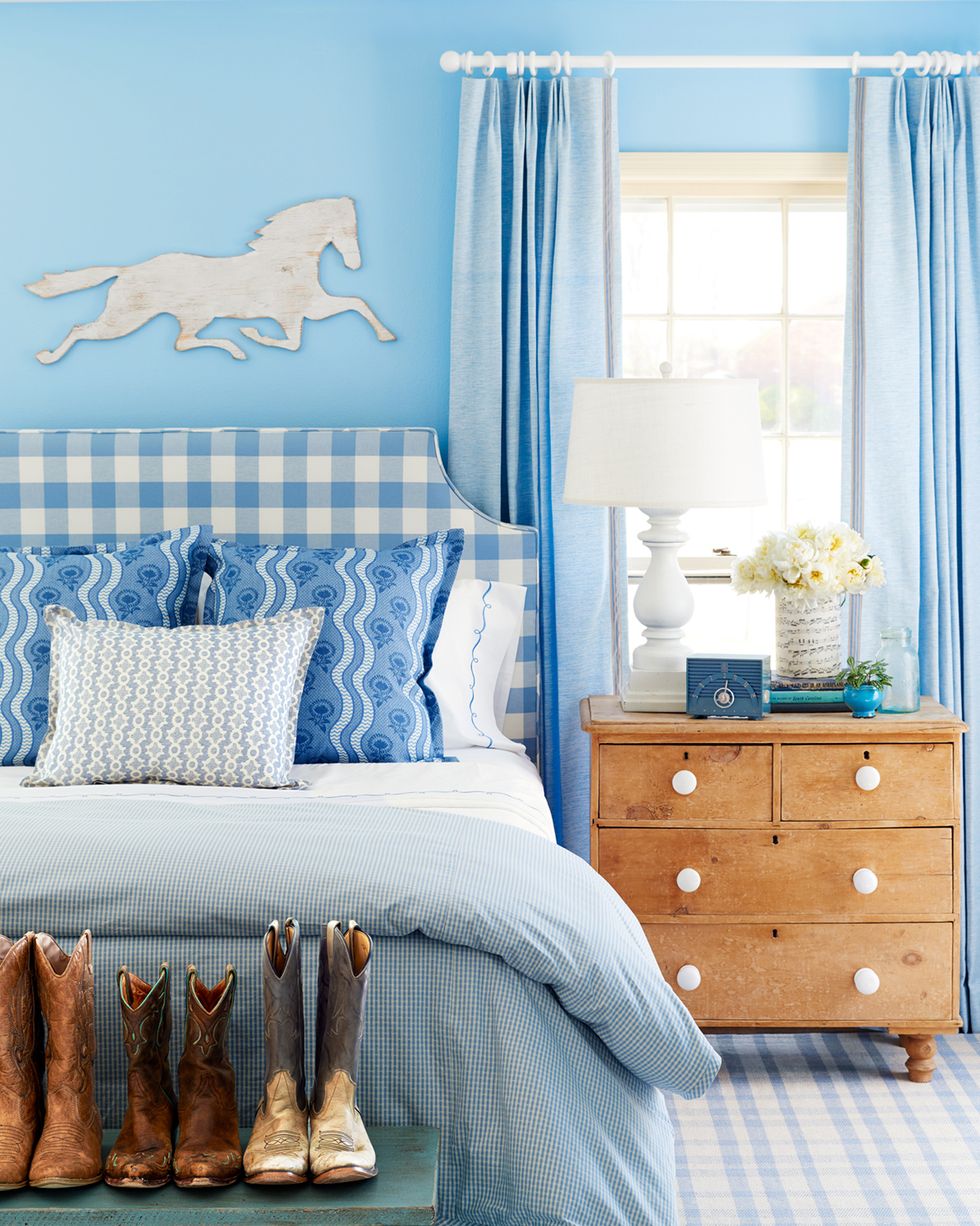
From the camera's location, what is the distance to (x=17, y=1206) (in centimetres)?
140

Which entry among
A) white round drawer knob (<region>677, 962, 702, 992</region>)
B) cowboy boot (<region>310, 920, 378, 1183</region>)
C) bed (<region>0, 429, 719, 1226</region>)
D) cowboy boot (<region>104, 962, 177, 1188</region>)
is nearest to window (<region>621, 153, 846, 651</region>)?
white round drawer knob (<region>677, 962, 702, 992</region>)

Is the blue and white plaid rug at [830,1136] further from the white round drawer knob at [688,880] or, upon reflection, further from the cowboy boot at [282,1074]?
the cowboy boot at [282,1074]

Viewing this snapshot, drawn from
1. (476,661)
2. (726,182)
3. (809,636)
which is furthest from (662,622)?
(726,182)

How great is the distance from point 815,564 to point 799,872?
2.28 ft

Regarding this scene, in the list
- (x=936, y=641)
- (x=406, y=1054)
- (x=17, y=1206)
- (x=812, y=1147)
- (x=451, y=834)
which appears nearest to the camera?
(x=17, y=1206)

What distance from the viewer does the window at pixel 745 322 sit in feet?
10.8

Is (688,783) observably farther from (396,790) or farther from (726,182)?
(726,182)

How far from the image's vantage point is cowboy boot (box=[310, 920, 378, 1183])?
1.46m

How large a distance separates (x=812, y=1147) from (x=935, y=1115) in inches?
12.8

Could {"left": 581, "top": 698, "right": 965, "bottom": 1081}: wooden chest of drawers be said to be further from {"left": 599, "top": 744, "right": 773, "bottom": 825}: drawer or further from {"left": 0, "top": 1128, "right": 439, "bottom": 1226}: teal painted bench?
{"left": 0, "top": 1128, "right": 439, "bottom": 1226}: teal painted bench

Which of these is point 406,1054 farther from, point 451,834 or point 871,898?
point 871,898

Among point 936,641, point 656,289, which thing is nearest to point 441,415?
point 656,289

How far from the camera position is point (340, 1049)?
151 centimetres

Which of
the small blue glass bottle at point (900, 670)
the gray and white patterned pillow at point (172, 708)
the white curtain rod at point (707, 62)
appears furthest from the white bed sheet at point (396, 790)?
the white curtain rod at point (707, 62)
